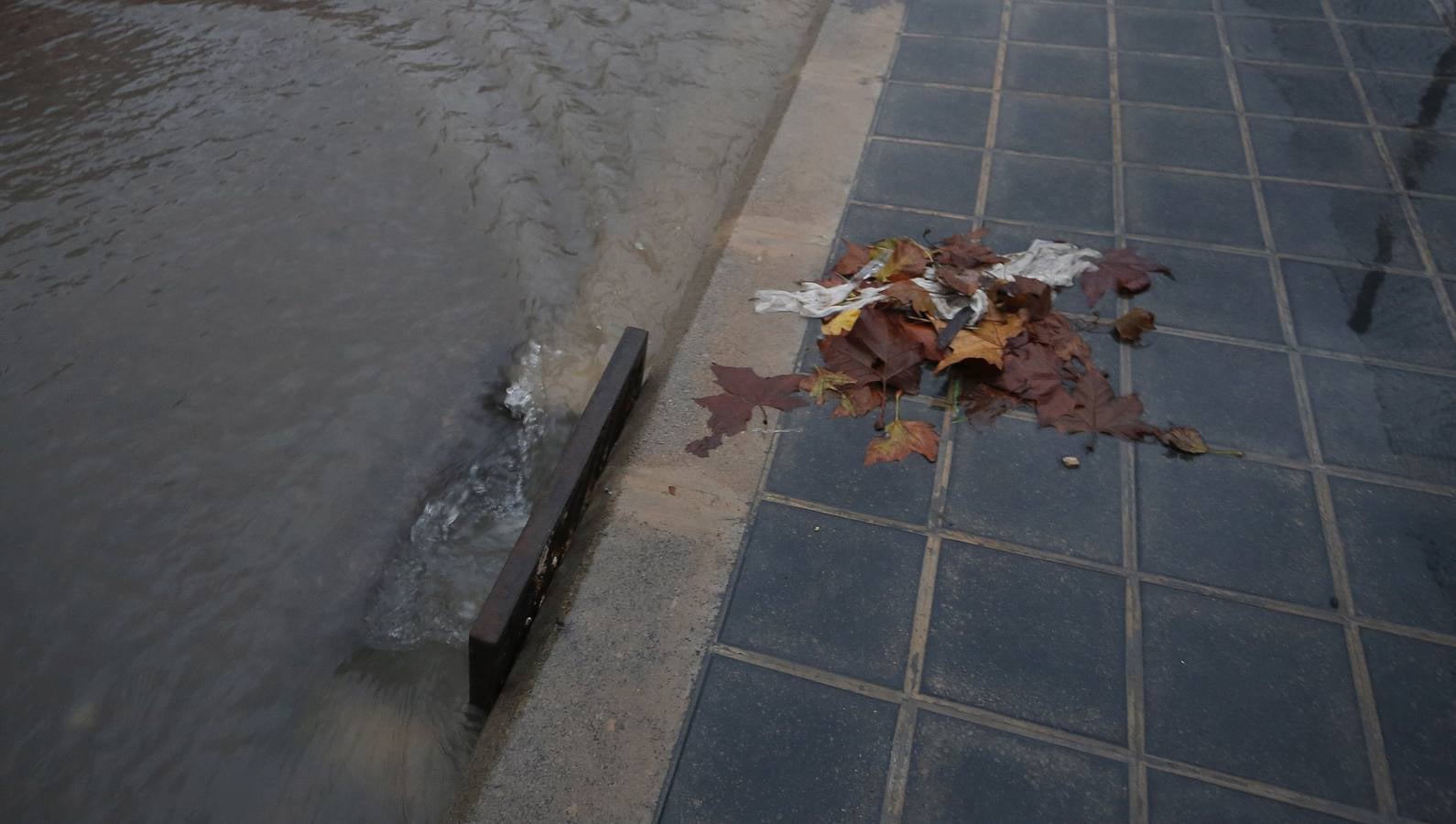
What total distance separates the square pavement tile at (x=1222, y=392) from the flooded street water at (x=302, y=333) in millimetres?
1657

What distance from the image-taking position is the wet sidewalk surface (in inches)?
96.0

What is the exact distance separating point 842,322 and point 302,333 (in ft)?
6.57

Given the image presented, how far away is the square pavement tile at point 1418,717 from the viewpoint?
7.84 feet

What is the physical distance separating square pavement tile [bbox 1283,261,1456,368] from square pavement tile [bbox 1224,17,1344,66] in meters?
1.75

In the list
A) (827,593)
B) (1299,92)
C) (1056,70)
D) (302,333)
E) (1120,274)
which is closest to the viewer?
(827,593)

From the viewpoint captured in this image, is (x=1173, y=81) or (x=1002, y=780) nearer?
(x=1002, y=780)

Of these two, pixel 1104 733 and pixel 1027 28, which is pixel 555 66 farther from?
pixel 1104 733

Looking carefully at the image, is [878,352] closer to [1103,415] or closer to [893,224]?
[1103,415]

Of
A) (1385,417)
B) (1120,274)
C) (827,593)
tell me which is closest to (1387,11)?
(1120,274)

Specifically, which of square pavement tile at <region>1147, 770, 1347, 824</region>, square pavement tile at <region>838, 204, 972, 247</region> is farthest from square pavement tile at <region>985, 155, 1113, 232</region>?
square pavement tile at <region>1147, 770, 1347, 824</region>

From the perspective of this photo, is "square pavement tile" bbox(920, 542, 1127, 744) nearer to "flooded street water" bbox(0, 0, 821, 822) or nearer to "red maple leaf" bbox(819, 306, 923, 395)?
"red maple leaf" bbox(819, 306, 923, 395)

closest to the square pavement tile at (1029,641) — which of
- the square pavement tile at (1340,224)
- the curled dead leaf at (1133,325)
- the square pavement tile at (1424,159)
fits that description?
the curled dead leaf at (1133,325)

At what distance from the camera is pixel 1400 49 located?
16.7 ft

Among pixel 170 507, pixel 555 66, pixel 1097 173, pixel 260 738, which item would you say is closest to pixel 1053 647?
pixel 260 738
